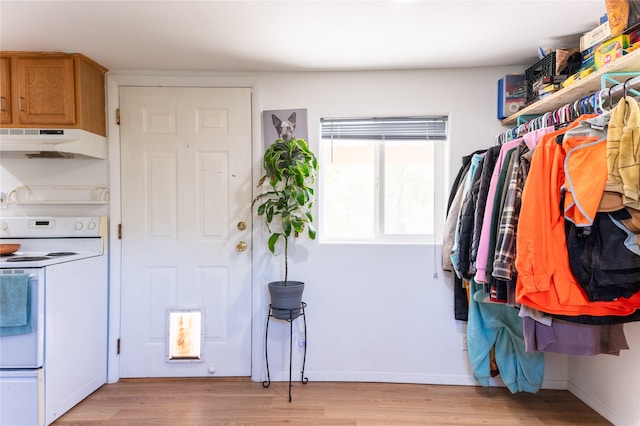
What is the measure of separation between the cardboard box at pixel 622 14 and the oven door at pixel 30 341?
2913mm

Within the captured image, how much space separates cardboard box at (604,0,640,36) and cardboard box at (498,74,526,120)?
729 mm

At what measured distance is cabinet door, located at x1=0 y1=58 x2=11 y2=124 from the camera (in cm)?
209

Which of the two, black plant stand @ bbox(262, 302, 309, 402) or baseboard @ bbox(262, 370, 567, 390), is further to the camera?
baseboard @ bbox(262, 370, 567, 390)

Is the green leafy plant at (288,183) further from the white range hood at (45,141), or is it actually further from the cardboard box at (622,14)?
the cardboard box at (622,14)

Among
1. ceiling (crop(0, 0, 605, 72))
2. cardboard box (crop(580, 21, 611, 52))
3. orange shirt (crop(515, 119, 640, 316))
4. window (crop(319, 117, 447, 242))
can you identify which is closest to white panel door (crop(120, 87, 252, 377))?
ceiling (crop(0, 0, 605, 72))

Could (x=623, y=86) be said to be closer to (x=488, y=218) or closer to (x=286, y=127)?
(x=488, y=218)

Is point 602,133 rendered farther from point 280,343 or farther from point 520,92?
point 280,343

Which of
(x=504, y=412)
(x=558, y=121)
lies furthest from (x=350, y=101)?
(x=504, y=412)

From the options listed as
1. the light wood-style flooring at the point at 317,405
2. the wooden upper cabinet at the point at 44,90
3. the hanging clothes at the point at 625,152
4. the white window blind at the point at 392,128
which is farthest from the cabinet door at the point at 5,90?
the hanging clothes at the point at 625,152

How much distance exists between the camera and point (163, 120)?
94.6 inches

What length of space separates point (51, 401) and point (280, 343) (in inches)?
50.6

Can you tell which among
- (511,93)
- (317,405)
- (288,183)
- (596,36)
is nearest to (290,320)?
(317,405)

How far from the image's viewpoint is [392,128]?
2402 millimetres

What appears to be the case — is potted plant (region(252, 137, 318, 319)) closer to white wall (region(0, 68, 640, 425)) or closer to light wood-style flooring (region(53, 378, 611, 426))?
white wall (region(0, 68, 640, 425))
